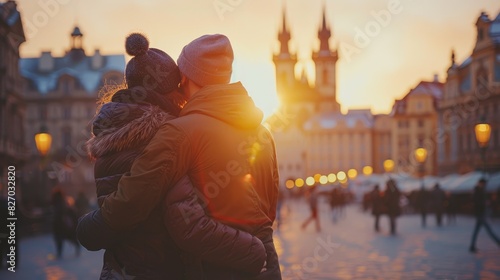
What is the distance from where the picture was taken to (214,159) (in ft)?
11.2

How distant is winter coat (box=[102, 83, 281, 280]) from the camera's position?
3.29 metres

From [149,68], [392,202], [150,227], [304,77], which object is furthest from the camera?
[304,77]

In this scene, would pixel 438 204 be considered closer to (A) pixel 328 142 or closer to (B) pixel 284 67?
(A) pixel 328 142

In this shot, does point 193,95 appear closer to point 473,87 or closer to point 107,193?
point 107,193

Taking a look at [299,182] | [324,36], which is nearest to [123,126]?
[299,182]

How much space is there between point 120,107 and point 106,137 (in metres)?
0.17

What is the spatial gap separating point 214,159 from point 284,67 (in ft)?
464

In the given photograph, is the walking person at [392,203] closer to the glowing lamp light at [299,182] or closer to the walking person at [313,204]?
the walking person at [313,204]

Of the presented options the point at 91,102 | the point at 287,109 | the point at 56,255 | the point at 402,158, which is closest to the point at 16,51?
the point at 56,255

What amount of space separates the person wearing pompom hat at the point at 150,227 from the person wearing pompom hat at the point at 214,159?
51 millimetres

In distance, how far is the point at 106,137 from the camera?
3541 millimetres

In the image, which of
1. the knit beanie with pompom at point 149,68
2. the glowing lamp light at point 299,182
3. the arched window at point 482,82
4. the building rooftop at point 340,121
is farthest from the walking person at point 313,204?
the building rooftop at point 340,121

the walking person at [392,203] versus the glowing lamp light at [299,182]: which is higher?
the walking person at [392,203]

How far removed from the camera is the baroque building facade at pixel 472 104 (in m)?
56.9
